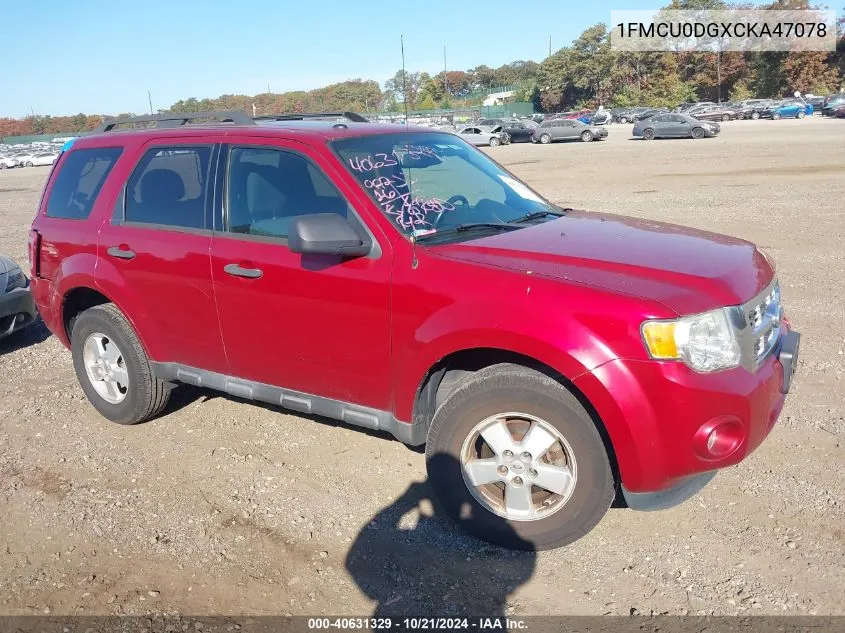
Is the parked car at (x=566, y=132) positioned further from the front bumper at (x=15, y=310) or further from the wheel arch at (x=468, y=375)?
the wheel arch at (x=468, y=375)

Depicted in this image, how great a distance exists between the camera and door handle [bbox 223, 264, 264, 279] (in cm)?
397

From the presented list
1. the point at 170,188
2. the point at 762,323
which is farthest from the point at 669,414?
the point at 170,188

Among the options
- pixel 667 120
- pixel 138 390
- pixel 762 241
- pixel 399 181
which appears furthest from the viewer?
pixel 667 120

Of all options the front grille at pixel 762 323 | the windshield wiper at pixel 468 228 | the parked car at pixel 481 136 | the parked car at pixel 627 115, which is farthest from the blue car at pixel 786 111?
the windshield wiper at pixel 468 228

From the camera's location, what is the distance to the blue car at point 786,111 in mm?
55250

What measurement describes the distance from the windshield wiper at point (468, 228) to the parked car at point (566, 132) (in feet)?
140

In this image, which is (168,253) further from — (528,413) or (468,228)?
(528,413)

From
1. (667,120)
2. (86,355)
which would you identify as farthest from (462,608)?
(667,120)

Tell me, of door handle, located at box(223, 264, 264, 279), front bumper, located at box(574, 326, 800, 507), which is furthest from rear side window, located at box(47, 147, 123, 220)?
front bumper, located at box(574, 326, 800, 507)

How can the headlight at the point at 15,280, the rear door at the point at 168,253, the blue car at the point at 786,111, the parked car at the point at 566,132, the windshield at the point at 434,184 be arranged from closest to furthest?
the windshield at the point at 434,184, the rear door at the point at 168,253, the headlight at the point at 15,280, the parked car at the point at 566,132, the blue car at the point at 786,111

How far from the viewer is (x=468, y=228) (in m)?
3.84

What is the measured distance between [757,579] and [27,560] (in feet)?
11.2

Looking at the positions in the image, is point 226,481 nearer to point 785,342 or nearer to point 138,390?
point 138,390

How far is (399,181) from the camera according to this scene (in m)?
3.96
